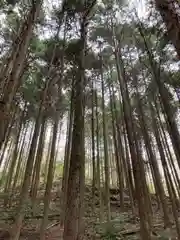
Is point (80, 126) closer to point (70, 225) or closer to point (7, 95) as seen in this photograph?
point (70, 225)

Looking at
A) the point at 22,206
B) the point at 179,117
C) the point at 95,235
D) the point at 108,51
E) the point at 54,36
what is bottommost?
the point at 95,235

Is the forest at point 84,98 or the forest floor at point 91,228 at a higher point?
the forest at point 84,98

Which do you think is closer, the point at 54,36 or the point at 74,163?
the point at 74,163

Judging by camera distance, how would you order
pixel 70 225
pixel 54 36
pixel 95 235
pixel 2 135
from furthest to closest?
pixel 54 36 < pixel 95 235 < pixel 70 225 < pixel 2 135

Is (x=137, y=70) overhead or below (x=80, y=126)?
overhead

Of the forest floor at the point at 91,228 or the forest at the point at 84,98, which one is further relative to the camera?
the forest floor at the point at 91,228

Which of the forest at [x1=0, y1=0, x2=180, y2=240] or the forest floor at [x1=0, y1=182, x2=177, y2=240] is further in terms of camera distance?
the forest floor at [x1=0, y1=182, x2=177, y2=240]

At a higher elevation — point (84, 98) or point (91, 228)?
point (84, 98)

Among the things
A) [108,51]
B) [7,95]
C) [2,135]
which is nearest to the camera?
[2,135]

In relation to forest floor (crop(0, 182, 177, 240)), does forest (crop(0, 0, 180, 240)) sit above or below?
above

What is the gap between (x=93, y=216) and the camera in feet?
36.6

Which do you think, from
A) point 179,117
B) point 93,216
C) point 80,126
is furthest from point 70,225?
point 179,117

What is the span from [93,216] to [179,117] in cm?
805

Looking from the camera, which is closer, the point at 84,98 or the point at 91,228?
the point at 84,98
